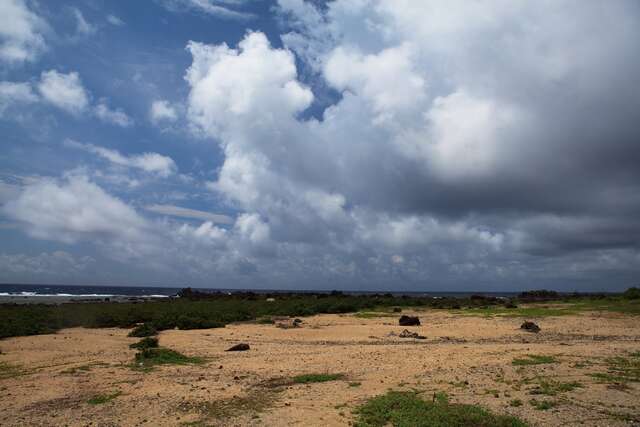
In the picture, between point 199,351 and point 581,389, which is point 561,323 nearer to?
point 581,389

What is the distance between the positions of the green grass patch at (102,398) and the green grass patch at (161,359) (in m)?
4.46

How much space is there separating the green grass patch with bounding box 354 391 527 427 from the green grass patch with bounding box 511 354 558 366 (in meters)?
5.60

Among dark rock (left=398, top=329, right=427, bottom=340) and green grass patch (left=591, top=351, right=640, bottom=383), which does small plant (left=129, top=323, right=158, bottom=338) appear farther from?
green grass patch (left=591, top=351, right=640, bottom=383)

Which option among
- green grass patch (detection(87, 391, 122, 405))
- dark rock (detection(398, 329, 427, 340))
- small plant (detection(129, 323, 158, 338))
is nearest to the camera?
green grass patch (detection(87, 391, 122, 405))

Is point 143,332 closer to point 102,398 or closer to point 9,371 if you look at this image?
point 9,371

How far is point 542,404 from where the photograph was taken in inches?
432

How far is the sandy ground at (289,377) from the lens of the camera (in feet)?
35.0

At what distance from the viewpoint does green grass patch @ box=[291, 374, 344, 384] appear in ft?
46.8

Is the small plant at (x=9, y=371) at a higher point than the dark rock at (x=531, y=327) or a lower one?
lower

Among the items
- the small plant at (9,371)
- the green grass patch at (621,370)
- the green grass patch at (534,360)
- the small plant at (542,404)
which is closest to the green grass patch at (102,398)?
the small plant at (9,371)

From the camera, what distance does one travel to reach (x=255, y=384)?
1412 cm

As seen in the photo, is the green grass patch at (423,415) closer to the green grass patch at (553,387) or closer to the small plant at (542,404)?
the small plant at (542,404)

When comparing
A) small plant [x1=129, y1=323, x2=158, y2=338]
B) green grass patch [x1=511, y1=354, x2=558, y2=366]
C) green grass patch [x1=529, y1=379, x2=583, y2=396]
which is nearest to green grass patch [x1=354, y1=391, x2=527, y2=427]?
green grass patch [x1=529, y1=379, x2=583, y2=396]

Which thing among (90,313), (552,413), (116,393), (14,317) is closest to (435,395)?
(552,413)
